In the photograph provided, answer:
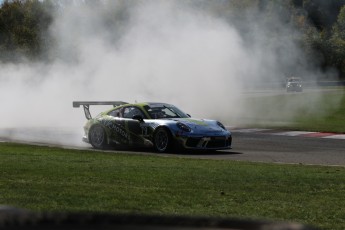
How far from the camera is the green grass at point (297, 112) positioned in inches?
1242

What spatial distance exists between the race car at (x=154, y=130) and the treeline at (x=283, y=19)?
15.4 metres

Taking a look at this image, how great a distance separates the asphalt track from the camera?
18.0 m

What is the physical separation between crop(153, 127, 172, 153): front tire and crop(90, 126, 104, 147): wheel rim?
1.90m

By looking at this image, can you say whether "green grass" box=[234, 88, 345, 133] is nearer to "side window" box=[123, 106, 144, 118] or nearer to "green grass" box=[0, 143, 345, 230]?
"side window" box=[123, 106, 144, 118]

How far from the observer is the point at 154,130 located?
20.0 meters

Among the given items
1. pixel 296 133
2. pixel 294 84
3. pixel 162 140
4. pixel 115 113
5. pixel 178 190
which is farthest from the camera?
pixel 294 84

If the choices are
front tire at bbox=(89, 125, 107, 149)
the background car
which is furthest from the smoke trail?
the background car

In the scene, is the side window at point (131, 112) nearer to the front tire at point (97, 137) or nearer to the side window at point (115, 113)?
the side window at point (115, 113)

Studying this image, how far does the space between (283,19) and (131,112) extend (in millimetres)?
18346

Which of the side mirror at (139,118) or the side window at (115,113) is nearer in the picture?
the side mirror at (139,118)

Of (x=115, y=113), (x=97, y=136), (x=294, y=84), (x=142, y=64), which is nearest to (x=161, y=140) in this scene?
(x=115, y=113)

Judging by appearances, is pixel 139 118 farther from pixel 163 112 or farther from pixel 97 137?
pixel 97 137

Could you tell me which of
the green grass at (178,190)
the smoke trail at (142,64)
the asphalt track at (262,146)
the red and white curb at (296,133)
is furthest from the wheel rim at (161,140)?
the smoke trail at (142,64)

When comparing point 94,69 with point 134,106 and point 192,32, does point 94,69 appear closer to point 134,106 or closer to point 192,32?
point 192,32
